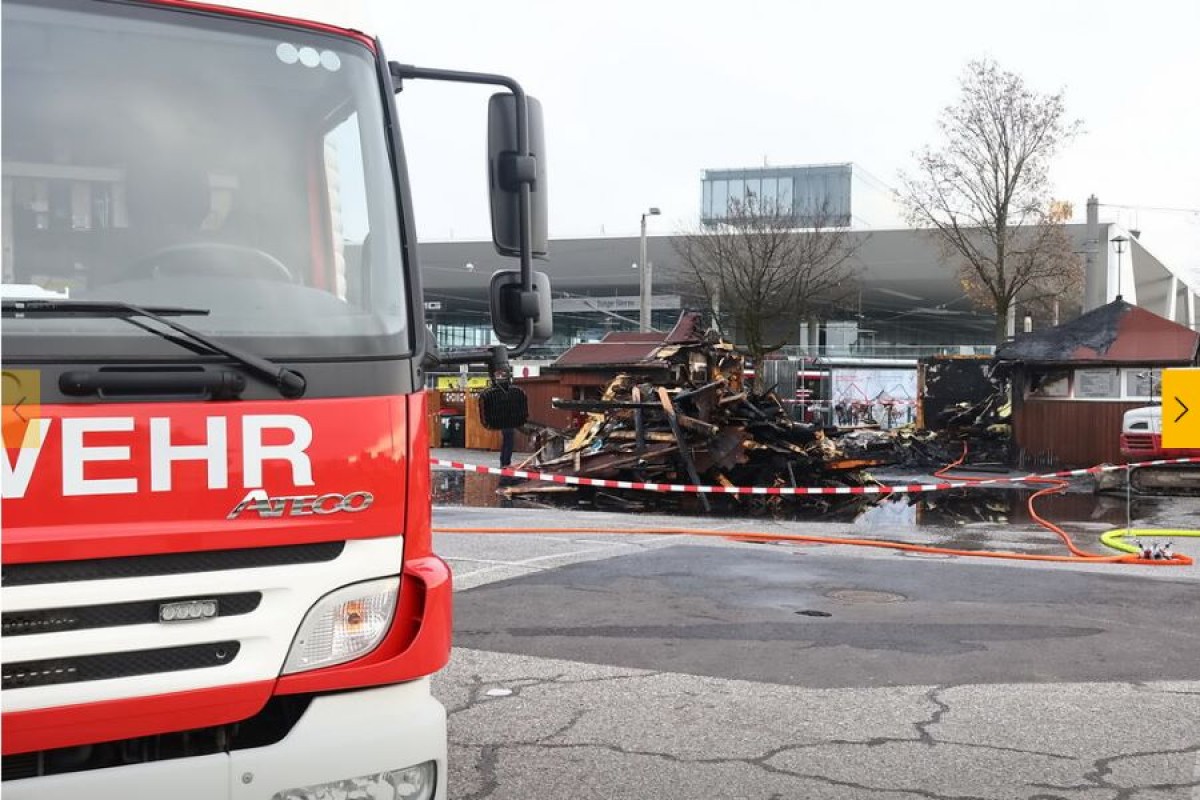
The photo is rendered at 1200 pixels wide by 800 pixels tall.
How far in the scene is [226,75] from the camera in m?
3.45

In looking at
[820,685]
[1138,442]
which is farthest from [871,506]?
[820,685]

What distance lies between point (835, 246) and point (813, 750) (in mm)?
37244

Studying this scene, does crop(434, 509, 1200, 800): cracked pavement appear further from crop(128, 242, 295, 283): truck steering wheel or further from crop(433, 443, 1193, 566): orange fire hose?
crop(128, 242, 295, 283): truck steering wheel

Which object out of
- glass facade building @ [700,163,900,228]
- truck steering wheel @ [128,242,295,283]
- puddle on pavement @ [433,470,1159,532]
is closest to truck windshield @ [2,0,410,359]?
truck steering wheel @ [128,242,295,283]

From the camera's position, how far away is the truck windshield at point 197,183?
3.14m

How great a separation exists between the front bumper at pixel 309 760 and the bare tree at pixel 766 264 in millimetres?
32733

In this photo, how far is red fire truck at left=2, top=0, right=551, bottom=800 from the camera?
2.88 metres

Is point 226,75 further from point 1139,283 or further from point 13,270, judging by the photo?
point 1139,283

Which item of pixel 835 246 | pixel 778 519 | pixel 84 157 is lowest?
pixel 778 519

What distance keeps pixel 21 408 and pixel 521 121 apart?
2.00m

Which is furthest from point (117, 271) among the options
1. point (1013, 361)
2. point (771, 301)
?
point (771, 301)

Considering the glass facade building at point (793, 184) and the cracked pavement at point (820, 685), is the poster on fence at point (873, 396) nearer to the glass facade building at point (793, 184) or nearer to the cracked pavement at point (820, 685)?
the glass facade building at point (793, 184)

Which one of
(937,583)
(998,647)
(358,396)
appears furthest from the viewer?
(937,583)

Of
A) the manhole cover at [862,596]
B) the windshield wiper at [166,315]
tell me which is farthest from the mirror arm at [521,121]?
the manhole cover at [862,596]
